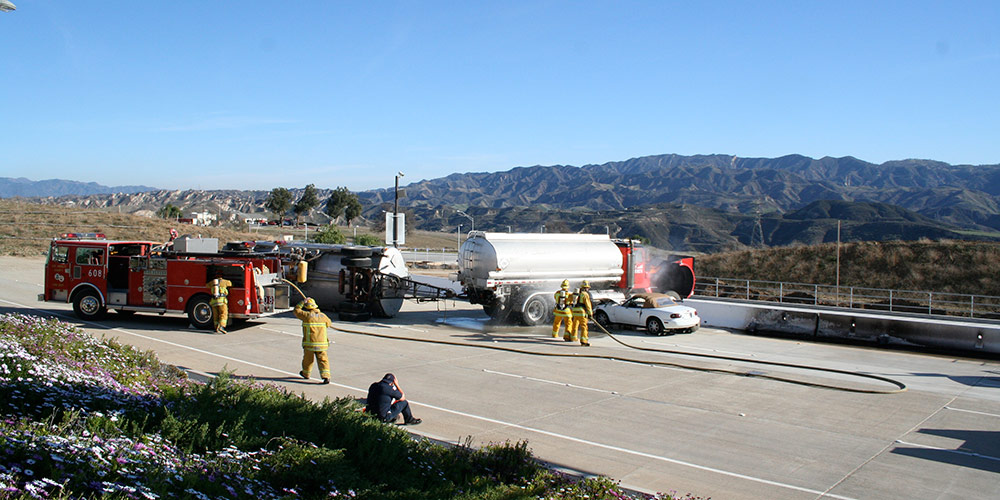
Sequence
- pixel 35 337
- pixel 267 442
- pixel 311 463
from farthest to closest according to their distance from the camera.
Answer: pixel 35 337, pixel 267 442, pixel 311 463

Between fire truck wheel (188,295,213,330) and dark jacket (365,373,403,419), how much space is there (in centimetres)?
1055

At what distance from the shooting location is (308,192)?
296 ft

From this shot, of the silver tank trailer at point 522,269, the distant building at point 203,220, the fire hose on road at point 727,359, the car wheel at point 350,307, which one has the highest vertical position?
the distant building at point 203,220

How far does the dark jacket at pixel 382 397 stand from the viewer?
9.77m

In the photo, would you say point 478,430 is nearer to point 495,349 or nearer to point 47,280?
point 495,349

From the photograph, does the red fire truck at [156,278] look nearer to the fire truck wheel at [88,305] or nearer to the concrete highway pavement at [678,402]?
the fire truck wheel at [88,305]

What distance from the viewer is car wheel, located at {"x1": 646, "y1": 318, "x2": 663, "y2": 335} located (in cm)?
2080

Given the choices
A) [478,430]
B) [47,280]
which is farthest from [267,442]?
[47,280]

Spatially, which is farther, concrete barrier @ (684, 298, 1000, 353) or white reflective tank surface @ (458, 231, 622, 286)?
white reflective tank surface @ (458, 231, 622, 286)

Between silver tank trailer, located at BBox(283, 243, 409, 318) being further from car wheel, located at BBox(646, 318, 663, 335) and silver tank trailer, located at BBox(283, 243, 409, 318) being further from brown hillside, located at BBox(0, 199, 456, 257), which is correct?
brown hillside, located at BBox(0, 199, 456, 257)

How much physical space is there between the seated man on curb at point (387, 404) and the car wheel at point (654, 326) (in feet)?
39.4

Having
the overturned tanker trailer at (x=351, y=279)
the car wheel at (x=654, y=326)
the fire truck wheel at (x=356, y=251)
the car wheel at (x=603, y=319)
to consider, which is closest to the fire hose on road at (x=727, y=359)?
the car wheel at (x=654, y=326)

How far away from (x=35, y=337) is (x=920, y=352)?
65.2 feet

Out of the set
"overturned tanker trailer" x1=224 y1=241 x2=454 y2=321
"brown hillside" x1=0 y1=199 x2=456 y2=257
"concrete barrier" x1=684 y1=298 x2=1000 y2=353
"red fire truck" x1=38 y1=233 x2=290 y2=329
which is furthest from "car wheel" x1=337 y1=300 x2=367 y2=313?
"brown hillside" x1=0 y1=199 x2=456 y2=257
